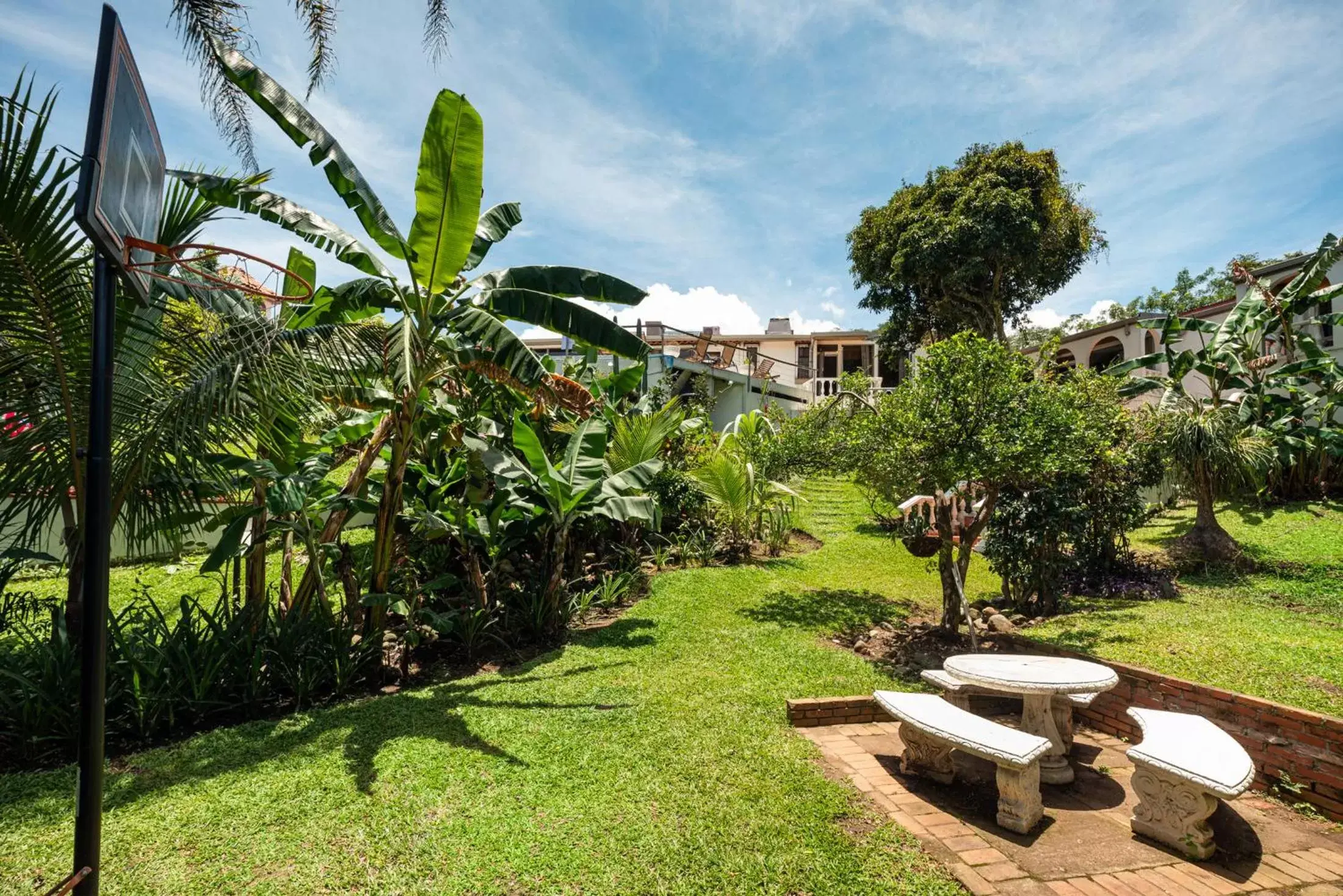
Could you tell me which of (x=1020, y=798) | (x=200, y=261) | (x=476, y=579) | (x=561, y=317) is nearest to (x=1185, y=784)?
(x=1020, y=798)

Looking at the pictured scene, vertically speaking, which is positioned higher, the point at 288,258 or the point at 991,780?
the point at 288,258

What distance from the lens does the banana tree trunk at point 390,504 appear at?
19.6 ft

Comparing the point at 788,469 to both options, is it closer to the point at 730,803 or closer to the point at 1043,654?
the point at 1043,654

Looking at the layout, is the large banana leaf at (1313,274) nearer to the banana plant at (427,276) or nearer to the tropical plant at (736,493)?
the tropical plant at (736,493)

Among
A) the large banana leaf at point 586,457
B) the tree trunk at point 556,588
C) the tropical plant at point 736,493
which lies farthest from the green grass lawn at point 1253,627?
the tree trunk at point 556,588

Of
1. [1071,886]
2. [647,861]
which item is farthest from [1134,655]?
[647,861]

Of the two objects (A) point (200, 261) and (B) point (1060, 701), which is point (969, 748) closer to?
(B) point (1060, 701)

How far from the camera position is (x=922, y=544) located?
11.8 meters

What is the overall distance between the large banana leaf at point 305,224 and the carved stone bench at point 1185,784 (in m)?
6.91

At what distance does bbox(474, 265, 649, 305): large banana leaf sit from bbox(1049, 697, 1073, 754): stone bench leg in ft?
17.9

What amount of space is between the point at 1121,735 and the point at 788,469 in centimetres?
512

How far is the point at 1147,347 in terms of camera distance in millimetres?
26266

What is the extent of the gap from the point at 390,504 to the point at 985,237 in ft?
64.0

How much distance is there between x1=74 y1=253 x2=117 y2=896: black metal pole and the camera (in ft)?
6.42
